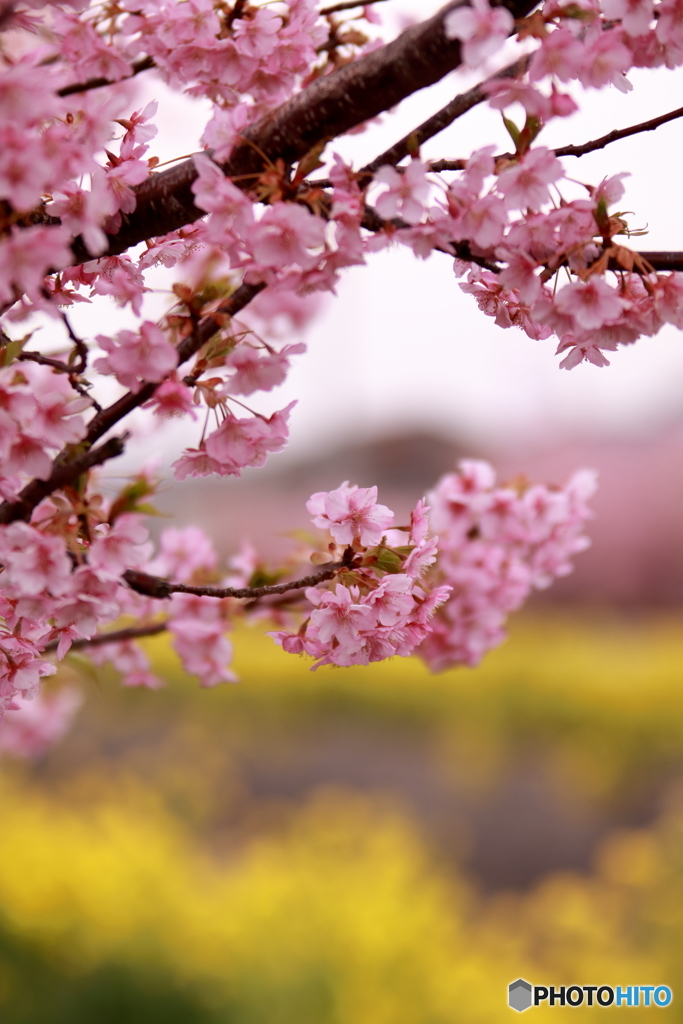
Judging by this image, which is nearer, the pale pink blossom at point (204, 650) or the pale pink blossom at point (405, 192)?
the pale pink blossom at point (405, 192)

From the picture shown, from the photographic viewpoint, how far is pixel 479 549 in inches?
33.6

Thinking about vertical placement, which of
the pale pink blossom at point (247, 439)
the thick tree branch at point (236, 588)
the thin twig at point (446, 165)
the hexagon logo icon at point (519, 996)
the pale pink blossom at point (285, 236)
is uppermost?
the thin twig at point (446, 165)

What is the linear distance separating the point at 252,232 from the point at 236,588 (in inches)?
7.7

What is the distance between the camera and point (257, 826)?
2.74 meters

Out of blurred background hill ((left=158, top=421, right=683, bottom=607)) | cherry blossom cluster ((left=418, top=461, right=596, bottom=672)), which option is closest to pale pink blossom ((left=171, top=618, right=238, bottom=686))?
cherry blossom cluster ((left=418, top=461, right=596, bottom=672))

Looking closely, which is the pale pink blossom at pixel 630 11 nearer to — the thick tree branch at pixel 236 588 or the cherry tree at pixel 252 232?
the cherry tree at pixel 252 232

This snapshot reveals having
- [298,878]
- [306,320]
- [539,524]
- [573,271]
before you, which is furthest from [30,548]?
[298,878]

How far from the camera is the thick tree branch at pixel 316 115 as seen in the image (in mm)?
406

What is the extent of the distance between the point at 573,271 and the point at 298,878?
154cm

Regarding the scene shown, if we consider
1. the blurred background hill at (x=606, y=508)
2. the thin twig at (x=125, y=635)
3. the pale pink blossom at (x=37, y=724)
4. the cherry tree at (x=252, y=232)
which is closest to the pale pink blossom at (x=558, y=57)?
the cherry tree at (x=252, y=232)

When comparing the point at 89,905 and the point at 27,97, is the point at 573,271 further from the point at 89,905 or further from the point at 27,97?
the point at 89,905

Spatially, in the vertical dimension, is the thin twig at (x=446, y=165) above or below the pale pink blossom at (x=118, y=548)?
above

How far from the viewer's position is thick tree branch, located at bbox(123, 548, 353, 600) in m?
0.47
